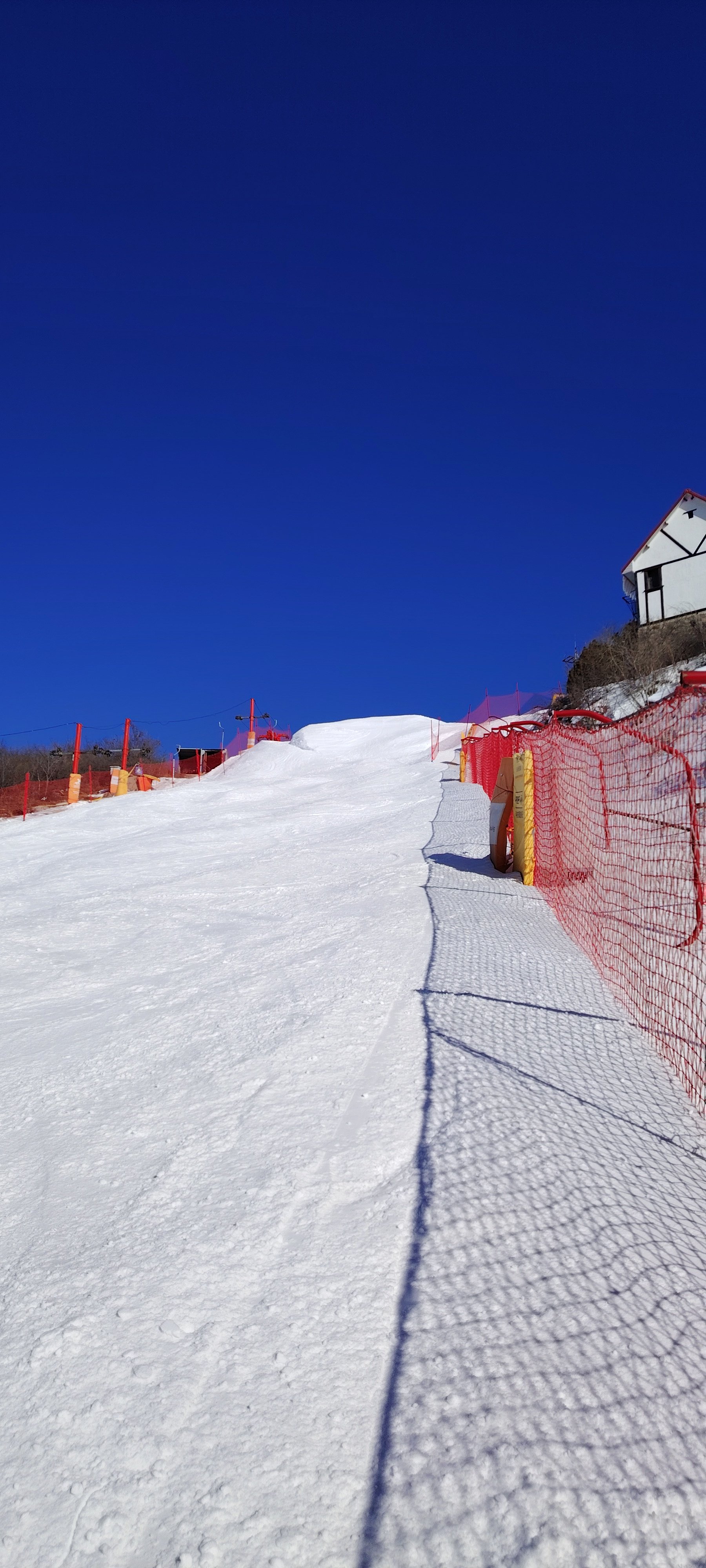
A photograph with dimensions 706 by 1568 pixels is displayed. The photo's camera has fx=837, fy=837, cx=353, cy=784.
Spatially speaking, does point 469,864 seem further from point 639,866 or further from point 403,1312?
point 403,1312

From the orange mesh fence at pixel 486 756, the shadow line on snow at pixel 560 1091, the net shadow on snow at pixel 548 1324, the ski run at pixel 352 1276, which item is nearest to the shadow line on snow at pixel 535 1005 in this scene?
the ski run at pixel 352 1276

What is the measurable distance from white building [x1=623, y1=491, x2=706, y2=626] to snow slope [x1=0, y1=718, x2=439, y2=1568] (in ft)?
86.2

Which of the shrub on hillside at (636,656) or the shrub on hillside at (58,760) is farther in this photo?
the shrub on hillside at (58,760)

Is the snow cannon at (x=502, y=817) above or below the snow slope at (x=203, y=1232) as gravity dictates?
above

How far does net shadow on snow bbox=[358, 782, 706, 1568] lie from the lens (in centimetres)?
150

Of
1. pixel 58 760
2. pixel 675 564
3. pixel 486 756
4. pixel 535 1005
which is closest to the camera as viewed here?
pixel 535 1005

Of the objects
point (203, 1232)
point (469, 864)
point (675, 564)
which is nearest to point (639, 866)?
point (469, 864)

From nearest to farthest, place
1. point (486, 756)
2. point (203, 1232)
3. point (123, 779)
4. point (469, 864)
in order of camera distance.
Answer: point (203, 1232)
point (469, 864)
point (486, 756)
point (123, 779)

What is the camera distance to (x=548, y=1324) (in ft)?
6.44

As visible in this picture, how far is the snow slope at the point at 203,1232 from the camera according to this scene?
1606 millimetres

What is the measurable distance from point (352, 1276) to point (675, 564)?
101ft

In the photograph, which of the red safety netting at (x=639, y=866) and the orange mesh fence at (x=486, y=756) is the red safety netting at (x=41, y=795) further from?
the red safety netting at (x=639, y=866)

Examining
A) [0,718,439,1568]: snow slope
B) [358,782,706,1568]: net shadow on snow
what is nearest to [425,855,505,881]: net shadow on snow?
[0,718,439,1568]: snow slope

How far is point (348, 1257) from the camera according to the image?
2.26 meters
